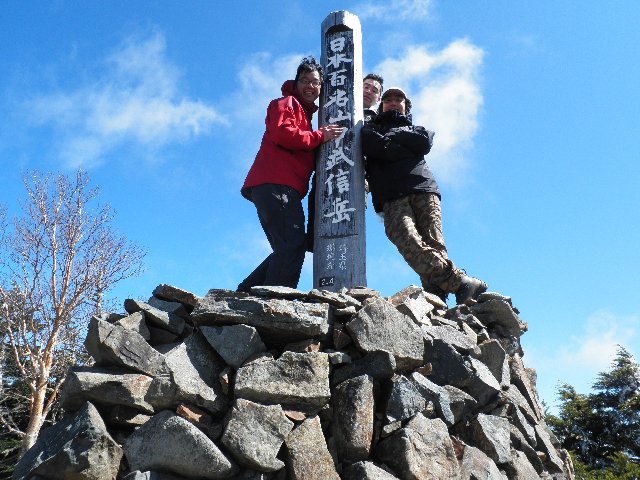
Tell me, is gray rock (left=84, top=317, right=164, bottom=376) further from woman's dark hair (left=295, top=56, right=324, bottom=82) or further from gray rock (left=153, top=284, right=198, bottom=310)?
woman's dark hair (left=295, top=56, right=324, bottom=82)

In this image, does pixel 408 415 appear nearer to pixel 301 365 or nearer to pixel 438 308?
pixel 301 365

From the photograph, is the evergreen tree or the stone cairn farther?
the evergreen tree

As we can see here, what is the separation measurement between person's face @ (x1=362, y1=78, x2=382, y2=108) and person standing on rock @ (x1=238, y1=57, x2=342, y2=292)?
135 centimetres

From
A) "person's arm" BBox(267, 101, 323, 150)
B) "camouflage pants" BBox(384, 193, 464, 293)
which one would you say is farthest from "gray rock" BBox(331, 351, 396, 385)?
"person's arm" BBox(267, 101, 323, 150)

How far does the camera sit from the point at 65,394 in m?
3.45

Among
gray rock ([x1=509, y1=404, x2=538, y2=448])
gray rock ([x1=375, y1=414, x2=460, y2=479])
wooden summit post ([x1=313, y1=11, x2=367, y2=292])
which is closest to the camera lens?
gray rock ([x1=375, y1=414, x2=460, y2=479])

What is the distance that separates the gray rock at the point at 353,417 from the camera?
351 cm

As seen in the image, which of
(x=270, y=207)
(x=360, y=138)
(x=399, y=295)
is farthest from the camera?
(x=360, y=138)

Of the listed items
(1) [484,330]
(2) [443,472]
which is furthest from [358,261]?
(2) [443,472]

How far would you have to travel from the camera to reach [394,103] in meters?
6.30

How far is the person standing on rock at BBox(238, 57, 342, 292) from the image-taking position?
17.0 ft

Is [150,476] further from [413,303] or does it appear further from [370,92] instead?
[370,92]

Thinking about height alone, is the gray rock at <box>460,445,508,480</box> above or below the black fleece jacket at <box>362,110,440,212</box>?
below

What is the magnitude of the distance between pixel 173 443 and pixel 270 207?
2.60 meters
